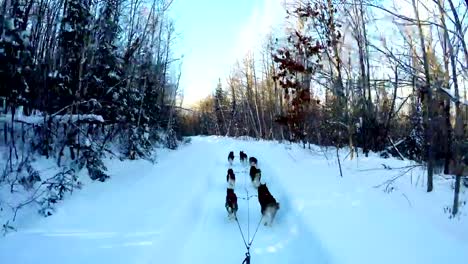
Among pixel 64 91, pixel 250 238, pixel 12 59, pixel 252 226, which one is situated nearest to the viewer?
pixel 250 238

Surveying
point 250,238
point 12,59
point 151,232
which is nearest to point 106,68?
point 12,59

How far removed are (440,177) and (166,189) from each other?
6521 mm

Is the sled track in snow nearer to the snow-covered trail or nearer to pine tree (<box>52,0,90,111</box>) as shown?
the snow-covered trail

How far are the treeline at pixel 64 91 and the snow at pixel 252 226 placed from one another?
4.10 feet

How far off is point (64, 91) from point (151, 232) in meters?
6.67

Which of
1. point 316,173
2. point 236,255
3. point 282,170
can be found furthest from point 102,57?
point 236,255

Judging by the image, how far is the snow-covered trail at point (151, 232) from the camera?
16.4 feet

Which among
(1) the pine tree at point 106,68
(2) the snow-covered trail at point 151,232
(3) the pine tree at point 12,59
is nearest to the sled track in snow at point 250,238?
(2) the snow-covered trail at point 151,232

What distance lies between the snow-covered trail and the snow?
0.6 inches

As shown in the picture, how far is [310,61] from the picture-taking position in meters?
16.1

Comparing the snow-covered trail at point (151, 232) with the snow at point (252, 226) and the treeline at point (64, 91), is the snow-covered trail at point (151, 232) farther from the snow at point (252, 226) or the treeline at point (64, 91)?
the treeline at point (64, 91)

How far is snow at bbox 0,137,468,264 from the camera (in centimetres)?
487

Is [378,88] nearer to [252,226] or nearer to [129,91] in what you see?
[252,226]

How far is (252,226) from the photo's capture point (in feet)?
23.9
